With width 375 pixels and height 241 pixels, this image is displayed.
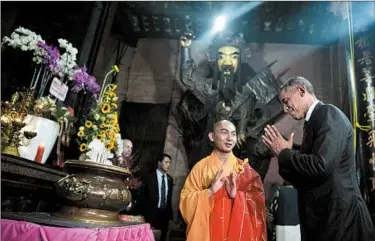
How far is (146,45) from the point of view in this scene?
7156 millimetres

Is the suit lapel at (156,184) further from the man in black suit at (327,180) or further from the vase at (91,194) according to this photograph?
the man in black suit at (327,180)

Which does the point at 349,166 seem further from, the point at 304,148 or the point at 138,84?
→ the point at 138,84

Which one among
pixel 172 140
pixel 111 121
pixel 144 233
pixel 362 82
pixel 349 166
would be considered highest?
pixel 362 82

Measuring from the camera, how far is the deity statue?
5.22m

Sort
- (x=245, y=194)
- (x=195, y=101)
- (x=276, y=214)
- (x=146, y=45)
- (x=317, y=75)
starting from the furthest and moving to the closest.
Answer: (x=146, y=45), (x=317, y=75), (x=195, y=101), (x=276, y=214), (x=245, y=194)

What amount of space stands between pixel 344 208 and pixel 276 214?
79.3 inches

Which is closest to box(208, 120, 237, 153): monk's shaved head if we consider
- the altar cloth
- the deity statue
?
the altar cloth

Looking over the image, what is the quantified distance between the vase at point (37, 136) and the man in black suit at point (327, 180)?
6.39ft

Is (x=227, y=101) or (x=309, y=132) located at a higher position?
(x=227, y=101)

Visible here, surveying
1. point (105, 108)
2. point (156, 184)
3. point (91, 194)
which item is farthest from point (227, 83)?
point (91, 194)

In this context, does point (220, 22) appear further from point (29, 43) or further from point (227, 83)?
point (29, 43)

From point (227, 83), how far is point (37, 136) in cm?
399

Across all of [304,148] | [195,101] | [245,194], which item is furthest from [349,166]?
[195,101]

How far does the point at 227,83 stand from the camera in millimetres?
5707
